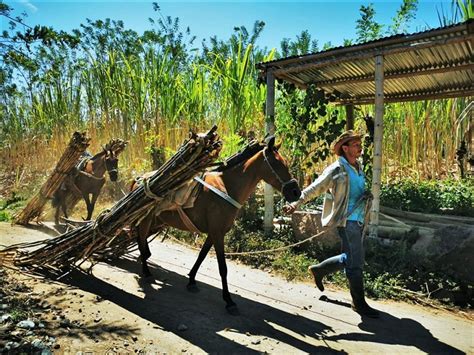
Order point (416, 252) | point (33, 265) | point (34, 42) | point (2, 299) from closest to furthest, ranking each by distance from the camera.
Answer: point (2, 299) < point (34, 42) < point (33, 265) < point (416, 252)

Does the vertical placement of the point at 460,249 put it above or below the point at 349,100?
below

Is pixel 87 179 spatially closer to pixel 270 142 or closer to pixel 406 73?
pixel 270 142

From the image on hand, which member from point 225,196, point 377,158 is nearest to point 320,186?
point 225,196

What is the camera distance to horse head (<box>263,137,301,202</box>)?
3.94 meters

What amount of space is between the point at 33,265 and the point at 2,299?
3.59ft

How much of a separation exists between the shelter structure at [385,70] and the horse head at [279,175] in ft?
7.51

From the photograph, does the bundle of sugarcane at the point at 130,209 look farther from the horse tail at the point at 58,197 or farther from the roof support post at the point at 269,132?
the horse tail at the point at 58,197

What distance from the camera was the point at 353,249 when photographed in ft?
12.8

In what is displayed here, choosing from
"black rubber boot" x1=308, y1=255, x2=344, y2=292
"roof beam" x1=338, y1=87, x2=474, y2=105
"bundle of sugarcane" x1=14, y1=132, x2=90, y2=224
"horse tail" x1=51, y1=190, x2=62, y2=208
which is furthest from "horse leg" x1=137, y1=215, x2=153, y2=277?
"roof beam" x1=338, y1=87, x2=474, y2=105

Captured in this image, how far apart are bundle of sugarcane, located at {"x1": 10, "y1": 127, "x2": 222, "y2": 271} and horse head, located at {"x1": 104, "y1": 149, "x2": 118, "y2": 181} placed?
379 centimetres

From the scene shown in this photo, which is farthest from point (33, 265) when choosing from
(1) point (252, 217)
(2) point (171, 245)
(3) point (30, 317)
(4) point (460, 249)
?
(4) point (460, 249)

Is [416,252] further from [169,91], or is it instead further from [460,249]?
[169,91]

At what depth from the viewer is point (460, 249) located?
191 inches

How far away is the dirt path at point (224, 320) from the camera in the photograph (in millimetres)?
3172
